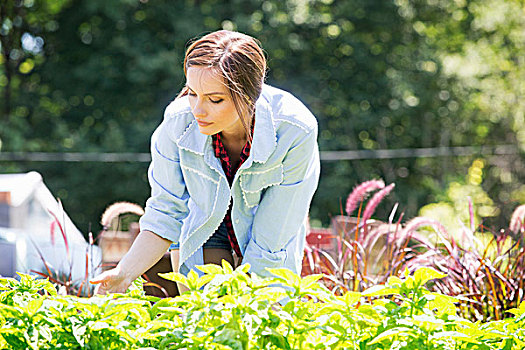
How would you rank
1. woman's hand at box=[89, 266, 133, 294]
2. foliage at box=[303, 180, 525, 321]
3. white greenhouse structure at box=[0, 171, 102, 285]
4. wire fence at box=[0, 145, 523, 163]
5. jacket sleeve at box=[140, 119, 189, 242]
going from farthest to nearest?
wire fence at box=[0, 145, 523, 163] < white greenhouse structure at box=[0, 171, 102, 285] < foliage at box=[303, 180, 525, 321] < jacket sleeve at box=[140, 119, 189, 242] < woman's hand at box=[89, 266, 133, 294]

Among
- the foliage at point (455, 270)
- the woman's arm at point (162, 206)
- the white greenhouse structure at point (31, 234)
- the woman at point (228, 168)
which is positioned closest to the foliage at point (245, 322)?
the woman at point (228, 168)

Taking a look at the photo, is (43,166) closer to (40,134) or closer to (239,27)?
(40,134)

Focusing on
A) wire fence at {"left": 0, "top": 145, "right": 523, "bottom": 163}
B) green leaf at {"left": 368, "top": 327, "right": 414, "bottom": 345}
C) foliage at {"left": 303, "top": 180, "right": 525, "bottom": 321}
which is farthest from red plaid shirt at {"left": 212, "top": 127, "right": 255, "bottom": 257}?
wire fence at {"left": 0, "top": 145, "right": 523, "bottom": 163}

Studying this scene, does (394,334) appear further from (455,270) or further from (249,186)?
(455,270)

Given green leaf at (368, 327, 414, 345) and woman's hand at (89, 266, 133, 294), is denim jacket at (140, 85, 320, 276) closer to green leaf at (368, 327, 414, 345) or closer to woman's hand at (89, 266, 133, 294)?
woman's hand at (89, 266, 133, 294)

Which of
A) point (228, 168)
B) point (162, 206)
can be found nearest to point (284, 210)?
point (228, 168)

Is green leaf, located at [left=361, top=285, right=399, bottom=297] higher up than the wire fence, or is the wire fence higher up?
green leaf, located at [left=361, top=285, right=399, bottom=297]

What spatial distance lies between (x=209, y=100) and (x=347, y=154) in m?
9.11

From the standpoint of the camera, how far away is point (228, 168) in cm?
212

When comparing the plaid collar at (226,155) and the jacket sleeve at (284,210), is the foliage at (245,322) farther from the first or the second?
the plaid collar at (226,155)

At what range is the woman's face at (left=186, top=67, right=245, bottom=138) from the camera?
176 cm

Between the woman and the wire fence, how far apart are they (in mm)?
7761

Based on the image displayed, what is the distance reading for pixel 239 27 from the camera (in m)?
10.4

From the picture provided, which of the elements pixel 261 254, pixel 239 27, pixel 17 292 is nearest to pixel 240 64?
pixel 261 254
